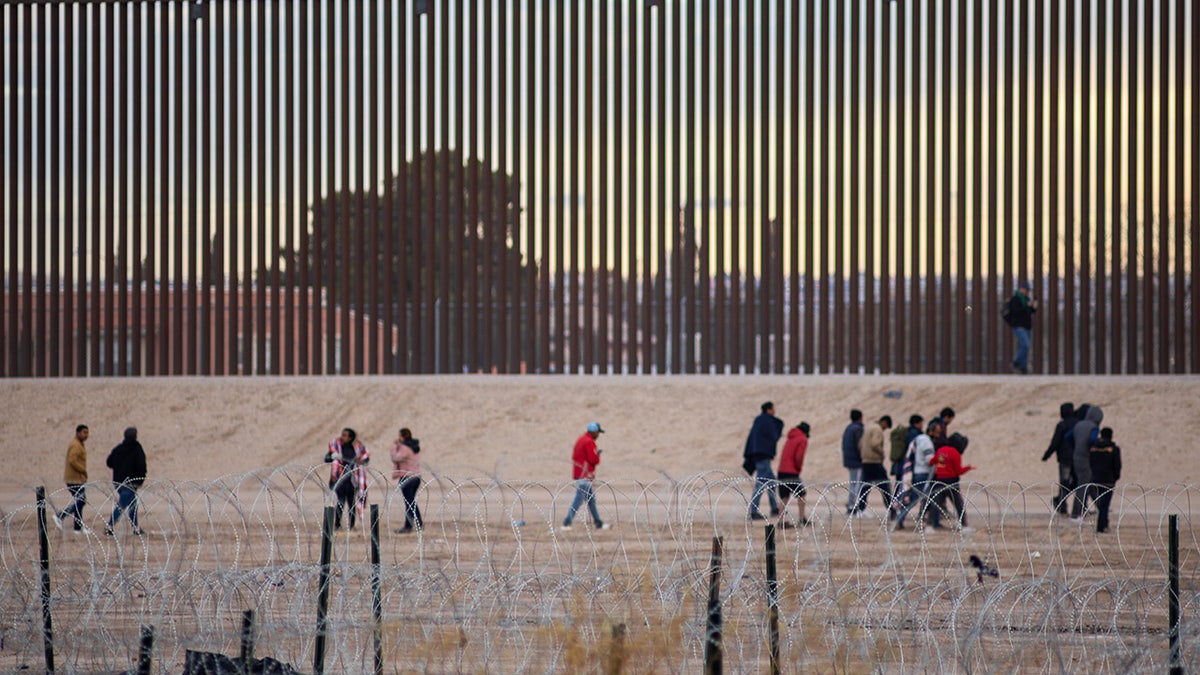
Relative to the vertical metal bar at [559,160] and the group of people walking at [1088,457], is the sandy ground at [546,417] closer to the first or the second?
the vertical metal bar at [559,160]

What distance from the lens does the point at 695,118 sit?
80.7ft

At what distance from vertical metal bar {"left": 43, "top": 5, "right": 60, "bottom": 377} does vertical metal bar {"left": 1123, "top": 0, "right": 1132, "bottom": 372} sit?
16.2m

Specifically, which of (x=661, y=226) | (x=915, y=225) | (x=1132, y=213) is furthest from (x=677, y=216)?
(x=1132, y=213)

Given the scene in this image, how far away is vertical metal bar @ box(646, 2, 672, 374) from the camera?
24.4 m

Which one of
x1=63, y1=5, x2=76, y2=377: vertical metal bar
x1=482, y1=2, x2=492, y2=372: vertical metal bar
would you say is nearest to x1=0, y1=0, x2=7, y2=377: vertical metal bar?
x1=63, y1=5, x2=76, y2=377: vertical metal bar

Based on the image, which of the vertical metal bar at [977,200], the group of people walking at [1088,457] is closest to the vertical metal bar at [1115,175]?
the vertical metal bar at [977,200]

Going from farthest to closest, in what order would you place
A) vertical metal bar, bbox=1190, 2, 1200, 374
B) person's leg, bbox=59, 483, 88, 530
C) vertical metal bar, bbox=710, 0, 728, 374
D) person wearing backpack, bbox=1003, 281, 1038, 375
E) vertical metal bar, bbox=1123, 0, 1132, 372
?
vertical metal bar, bbox=710, 0, 728, 374 < vertical metal bar, bbox=1123, 0, 1132, 372 < vertical metal bar, bbox=1190, 2, 1200, 374 < person wearing backpack, bbox=1003, 281, 1038, 375 < person's leg, bbox=59, 483, 88, 530

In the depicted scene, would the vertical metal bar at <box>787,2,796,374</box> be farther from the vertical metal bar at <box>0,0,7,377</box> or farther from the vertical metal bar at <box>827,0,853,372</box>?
the vertical metal bar at <box>0,0,7,377</box>

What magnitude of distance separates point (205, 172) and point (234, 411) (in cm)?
387

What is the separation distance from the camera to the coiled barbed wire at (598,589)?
7199 mm

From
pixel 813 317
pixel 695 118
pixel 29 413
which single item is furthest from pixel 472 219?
pixel 29 413

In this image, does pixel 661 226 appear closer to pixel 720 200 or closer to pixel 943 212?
pixel 720 200

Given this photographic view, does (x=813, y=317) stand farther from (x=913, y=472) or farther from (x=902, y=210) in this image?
(x=913, y=472)

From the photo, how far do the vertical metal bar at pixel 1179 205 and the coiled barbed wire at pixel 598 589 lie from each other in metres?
3.84
